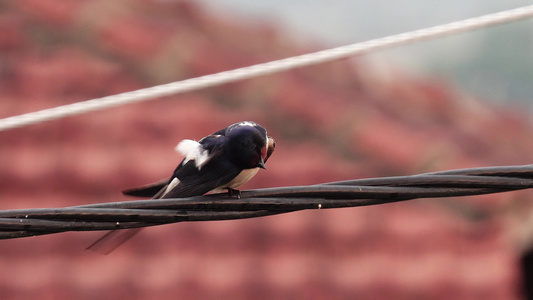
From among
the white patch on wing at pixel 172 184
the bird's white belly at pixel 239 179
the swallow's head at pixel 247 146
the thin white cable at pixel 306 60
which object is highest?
the thin white cable at pixel 306 60

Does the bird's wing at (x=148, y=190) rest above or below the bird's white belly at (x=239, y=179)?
above

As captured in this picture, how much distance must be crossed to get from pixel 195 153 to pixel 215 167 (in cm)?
10

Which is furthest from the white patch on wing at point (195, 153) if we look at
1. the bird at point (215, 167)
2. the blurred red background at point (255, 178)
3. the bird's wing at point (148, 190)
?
the blurred red background at point (255, 178)

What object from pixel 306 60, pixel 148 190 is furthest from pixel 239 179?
pixel 306 60

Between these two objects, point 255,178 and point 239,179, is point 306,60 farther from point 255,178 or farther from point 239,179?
point 255,178

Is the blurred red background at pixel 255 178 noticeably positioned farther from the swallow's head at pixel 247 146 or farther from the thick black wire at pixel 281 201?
the thick black wire at pixel 281 201

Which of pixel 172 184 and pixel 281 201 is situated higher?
pixel 172 184

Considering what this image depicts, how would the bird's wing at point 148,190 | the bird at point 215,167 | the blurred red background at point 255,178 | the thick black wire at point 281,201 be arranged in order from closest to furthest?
1. the thick black wire at point 281,201
2. the bird at point 215,167
3. the bird's wing at point 148,190
4. the blurred red background at point 255,178

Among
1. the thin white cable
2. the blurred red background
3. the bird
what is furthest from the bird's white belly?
the blurred red background

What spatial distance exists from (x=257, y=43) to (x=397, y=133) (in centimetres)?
104

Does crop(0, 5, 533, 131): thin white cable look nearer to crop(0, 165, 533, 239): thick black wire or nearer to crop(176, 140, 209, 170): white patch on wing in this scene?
crop(176, 140, 209, 170): white patch on wing

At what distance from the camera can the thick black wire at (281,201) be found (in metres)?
1.65

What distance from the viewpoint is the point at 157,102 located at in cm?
382

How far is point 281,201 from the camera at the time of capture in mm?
1675
